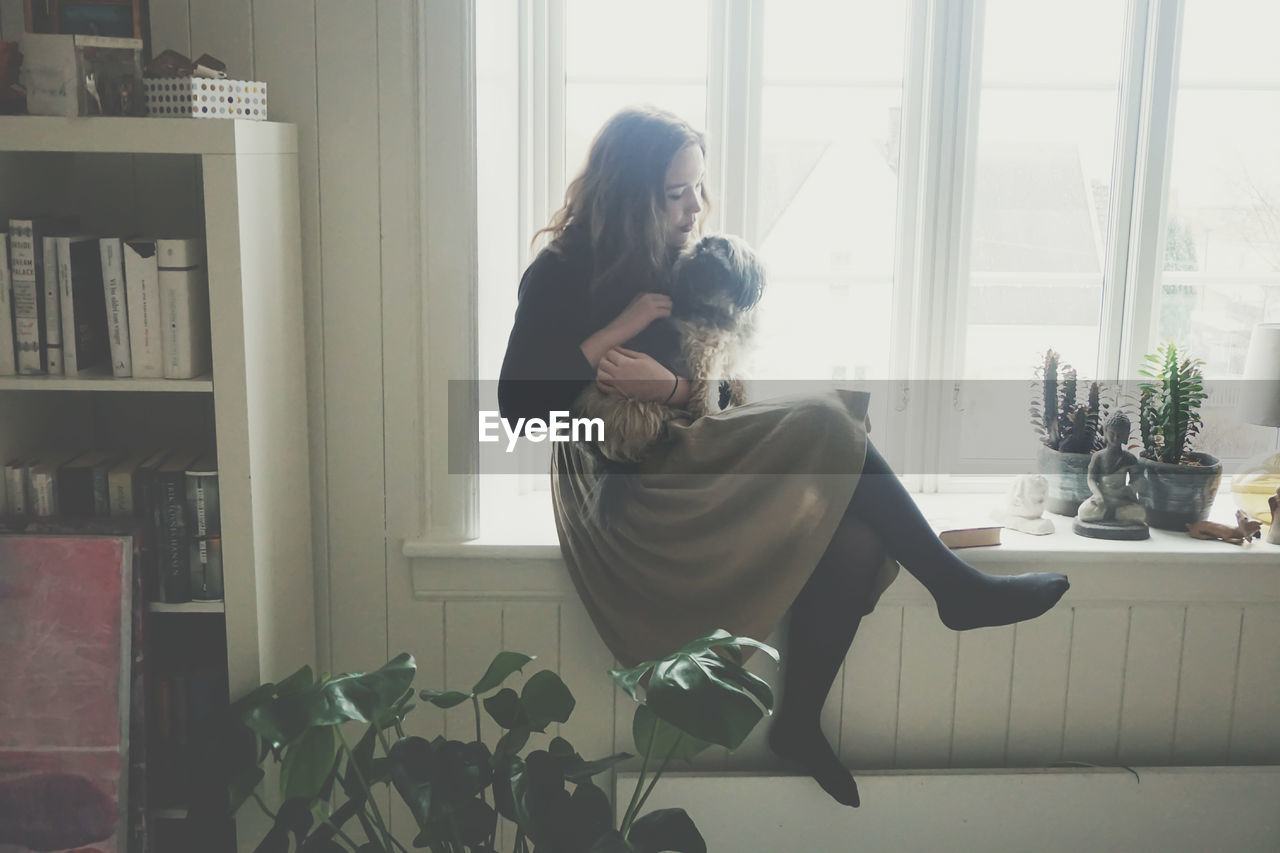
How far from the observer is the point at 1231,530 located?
6.90ft

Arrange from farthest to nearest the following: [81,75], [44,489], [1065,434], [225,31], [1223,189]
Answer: [1223,189] → [1065,434] → [225,31] → [44,489] → [81,75]

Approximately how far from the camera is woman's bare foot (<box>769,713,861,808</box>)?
6.54ft

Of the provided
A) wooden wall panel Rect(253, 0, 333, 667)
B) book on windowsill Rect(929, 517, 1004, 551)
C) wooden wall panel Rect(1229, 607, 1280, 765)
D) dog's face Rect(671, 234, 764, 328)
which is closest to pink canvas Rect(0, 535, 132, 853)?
wooden wall panel Rect(253, 0, 333, 667)

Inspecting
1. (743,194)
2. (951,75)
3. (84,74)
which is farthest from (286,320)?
(951,75)

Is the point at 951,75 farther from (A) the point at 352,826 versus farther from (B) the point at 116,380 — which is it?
(A) the point at 352,826

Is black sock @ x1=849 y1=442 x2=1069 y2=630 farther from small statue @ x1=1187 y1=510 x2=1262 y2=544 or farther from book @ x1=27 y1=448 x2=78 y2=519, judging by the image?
book @ x1=27 y1=448 x2=78 y2=519

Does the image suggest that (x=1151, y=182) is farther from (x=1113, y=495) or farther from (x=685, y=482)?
(x=685, y=482)

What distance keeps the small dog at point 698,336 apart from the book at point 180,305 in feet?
2.03

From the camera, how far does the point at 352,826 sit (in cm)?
213

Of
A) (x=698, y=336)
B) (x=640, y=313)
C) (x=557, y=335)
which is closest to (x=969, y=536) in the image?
(x=698, y=336)

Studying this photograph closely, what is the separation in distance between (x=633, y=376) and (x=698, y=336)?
0.13 meters

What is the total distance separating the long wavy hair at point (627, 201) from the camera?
1.89 m

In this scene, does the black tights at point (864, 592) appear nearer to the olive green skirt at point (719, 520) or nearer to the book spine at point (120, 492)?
the olive green skirt at point (719, 520)

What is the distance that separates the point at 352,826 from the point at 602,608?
664 millimetres
